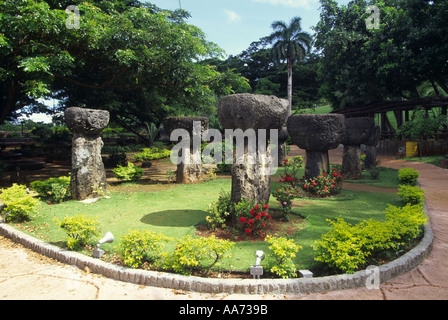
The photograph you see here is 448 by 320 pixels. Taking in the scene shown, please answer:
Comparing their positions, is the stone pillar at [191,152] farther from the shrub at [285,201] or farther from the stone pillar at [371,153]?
the stone pillar at [371,153]

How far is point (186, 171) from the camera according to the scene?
1139cm

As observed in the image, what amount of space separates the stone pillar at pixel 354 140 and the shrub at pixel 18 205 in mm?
9618

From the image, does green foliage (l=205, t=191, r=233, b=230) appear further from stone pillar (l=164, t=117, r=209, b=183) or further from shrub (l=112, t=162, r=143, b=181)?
shrub (l=112, t=162, r=143, b=181)

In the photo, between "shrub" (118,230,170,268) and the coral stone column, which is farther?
the coral stone column

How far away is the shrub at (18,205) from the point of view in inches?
258

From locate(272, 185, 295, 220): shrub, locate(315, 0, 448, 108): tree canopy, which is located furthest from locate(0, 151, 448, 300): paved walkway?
locate(315, 0, 448, 108): tree canopy

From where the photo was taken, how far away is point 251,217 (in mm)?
5578

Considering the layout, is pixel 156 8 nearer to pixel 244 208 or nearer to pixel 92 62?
pixel 92 62

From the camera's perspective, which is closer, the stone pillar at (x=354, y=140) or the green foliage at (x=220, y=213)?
the green foliage at (x=220, y=213)

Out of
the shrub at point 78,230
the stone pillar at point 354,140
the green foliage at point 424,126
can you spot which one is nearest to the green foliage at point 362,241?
the shrub at point 78,230

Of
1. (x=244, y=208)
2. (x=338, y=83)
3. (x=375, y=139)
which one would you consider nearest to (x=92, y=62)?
(x=244, y=208)

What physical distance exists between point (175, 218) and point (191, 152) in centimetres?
493

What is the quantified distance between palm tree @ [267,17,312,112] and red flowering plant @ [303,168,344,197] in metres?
26.5

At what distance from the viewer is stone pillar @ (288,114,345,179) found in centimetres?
874
